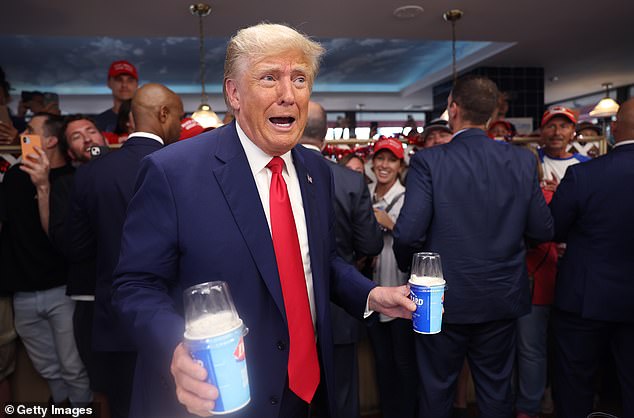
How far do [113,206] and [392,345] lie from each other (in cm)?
172

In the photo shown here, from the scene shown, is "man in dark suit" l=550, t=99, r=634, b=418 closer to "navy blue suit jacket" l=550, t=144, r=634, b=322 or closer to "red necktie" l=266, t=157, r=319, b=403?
"navy blue suit jacket" l=550, t=144, r=634, b=322

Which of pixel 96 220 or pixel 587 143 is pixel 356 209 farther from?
pixel 587 143

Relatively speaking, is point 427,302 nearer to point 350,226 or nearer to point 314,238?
point 314,238

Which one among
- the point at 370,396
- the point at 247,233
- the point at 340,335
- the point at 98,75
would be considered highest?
the point at 98,75

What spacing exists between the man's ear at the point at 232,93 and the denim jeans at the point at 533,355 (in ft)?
7.01

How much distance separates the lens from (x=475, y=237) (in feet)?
6.38

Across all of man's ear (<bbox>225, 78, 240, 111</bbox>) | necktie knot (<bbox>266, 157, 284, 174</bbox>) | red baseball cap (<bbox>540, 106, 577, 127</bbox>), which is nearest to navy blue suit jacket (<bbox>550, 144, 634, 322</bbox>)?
red baseball cap (<bbox>540, 106, 577, 127</bbox>)

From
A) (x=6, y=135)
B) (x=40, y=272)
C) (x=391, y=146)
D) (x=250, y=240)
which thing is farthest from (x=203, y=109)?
(x=250, y=240)

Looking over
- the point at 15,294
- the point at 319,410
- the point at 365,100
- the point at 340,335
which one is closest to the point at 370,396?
the point at 340,335

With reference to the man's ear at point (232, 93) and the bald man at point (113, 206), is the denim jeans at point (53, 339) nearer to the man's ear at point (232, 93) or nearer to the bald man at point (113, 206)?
the bald man at point (113, 206)

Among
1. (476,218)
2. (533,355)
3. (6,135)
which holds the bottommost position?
(533,355)

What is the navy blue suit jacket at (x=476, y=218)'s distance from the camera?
6.38 ft

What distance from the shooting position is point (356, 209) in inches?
84.5

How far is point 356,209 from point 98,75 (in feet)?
28.6
